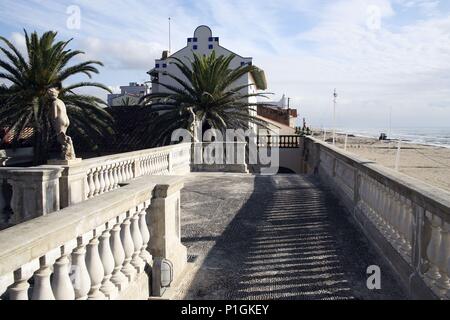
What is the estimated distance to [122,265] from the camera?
3.44 meters

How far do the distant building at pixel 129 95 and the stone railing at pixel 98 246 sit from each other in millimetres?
44562

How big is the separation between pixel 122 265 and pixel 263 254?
2409 mm

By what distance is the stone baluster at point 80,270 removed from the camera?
262 centimetres

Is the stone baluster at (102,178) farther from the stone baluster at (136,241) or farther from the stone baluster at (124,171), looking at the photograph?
the stone baluster at (136,241)

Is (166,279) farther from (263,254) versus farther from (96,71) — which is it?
(96,71)

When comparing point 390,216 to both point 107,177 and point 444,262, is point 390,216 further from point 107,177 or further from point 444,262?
point 107,177

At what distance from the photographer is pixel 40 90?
58.9 feet

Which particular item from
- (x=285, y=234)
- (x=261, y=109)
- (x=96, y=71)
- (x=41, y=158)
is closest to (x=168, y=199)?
(x=285, y=234)

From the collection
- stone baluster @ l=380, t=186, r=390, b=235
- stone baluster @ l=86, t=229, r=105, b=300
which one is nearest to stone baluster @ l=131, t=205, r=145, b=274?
stone baluster @ l=86, t=229, r=105, b=300

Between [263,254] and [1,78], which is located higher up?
[1,78]

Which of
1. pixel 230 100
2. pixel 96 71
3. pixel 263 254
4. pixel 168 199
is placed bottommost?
pixel 263 254

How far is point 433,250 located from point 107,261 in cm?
283

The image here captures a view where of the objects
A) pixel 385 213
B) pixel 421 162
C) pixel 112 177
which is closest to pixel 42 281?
pixel 385 213

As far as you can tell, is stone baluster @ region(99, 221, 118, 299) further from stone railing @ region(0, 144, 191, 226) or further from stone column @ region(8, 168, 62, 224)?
stone column @ region(8, 168, 62, 224)
